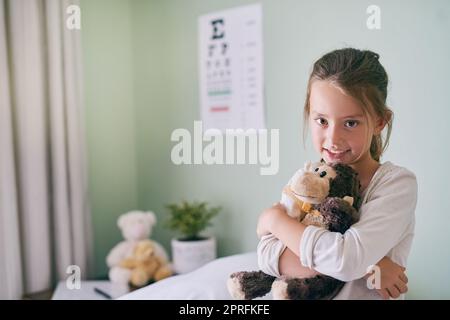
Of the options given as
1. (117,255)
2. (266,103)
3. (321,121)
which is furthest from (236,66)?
(117,255)

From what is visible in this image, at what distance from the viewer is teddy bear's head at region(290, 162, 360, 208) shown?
0.68m

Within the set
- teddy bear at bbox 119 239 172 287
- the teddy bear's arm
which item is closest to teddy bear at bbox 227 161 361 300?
teddy bear at bbox 119 239 172 287

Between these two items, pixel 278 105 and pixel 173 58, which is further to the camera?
pixel 173 58

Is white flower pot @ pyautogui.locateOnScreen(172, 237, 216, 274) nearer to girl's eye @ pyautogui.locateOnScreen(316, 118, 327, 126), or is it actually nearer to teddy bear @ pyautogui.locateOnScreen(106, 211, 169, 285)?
teddy bear @ pyautogui.locateOnScreen(106, 211, 169, 285)

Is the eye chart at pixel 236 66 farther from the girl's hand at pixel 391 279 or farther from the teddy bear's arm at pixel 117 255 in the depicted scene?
the teddy bear's arm at pixel 117 255

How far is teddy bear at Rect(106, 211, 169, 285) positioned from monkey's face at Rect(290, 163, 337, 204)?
88 centimetres

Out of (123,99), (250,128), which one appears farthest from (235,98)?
(123,99)

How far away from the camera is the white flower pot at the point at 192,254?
53.6 inches

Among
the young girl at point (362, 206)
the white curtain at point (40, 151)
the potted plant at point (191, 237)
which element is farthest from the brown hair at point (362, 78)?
the white curtain at point (40, 151)

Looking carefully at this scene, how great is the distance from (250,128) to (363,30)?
0.29 metres

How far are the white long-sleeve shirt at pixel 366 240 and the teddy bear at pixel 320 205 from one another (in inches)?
0.6

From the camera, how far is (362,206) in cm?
70

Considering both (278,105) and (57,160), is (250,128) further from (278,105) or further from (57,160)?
(57,160)

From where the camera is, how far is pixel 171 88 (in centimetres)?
130
